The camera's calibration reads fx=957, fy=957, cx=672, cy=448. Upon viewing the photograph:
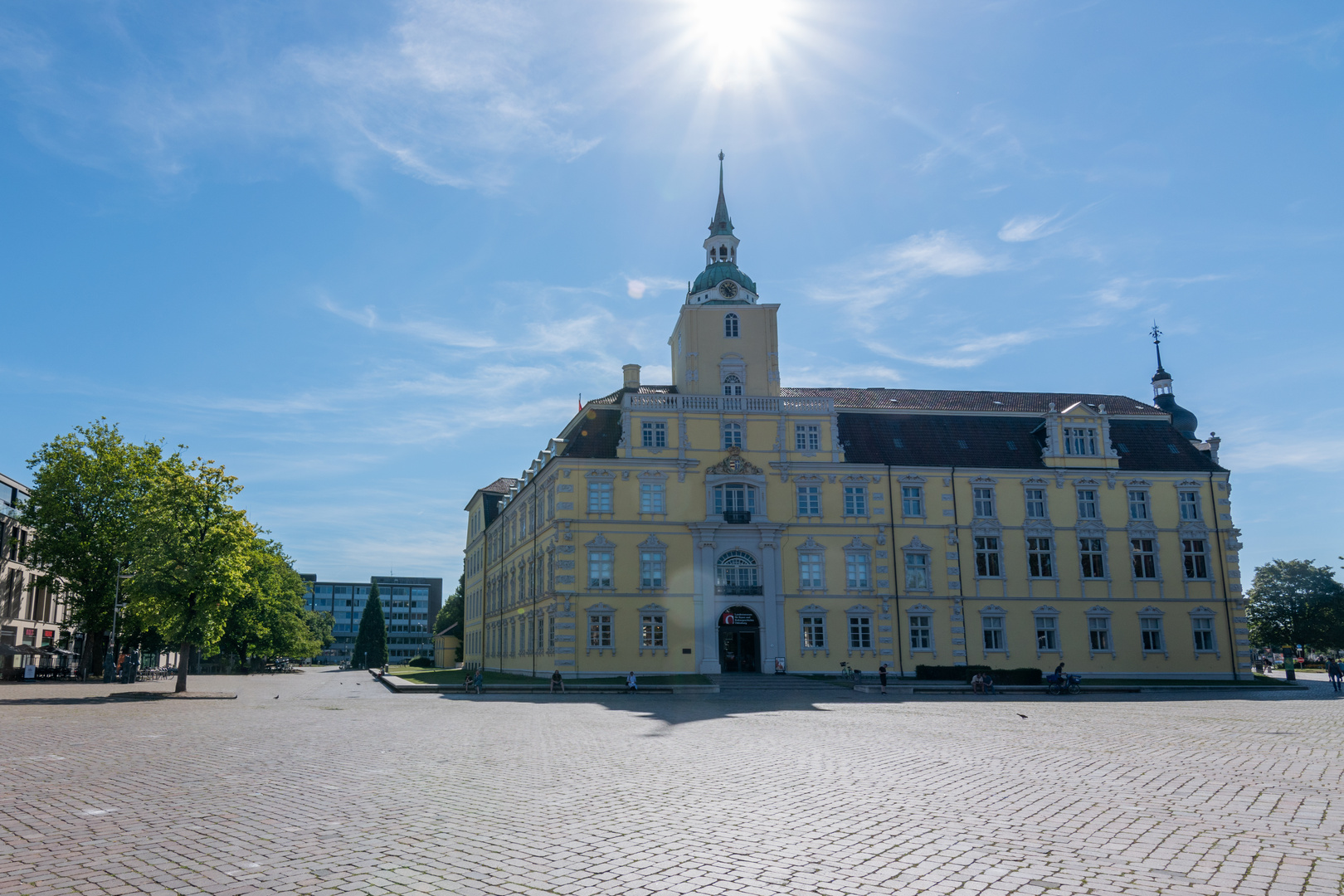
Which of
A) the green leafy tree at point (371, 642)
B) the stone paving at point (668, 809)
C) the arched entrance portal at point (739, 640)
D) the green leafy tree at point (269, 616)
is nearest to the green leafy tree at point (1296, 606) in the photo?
the arched entrance portal at point (739, 640)

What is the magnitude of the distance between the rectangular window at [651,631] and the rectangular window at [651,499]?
5.88 meters

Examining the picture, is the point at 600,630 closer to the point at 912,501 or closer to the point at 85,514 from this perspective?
the point at 912,501

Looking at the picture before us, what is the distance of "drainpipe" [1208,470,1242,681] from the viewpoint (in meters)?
56.9

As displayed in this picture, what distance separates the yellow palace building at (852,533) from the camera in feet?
177

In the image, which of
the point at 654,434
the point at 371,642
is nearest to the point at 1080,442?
the point at 654,434

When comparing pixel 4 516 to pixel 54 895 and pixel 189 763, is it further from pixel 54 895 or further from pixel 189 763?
pixel 54 895

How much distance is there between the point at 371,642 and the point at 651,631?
281 feet

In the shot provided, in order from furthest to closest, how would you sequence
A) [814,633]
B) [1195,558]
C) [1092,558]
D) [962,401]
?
[962,401]
[1195,558]
[1092,558]
[814,633]

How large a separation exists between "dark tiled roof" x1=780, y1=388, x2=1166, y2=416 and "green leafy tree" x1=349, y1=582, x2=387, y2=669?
84194 millimetres

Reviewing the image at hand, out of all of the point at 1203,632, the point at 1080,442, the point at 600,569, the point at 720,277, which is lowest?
the point at 1203,632

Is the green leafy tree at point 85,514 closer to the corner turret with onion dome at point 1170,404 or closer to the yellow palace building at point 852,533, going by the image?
the yellow palace building at point 852,533

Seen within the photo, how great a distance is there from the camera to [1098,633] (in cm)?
5675

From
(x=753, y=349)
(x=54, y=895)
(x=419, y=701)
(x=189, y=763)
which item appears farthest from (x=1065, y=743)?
(x=753, y=349)

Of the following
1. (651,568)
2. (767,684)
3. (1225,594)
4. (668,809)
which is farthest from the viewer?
(1225,594)
